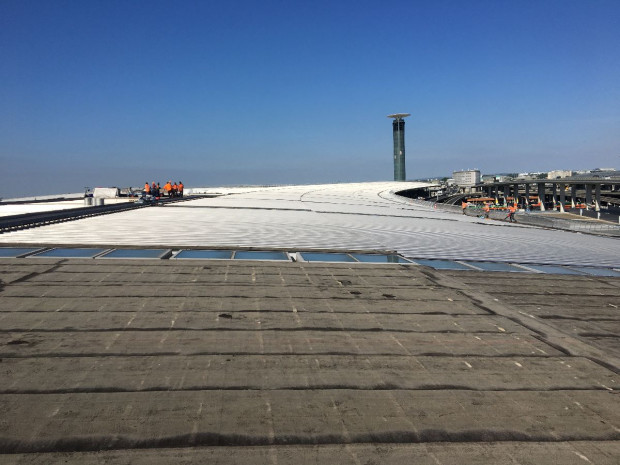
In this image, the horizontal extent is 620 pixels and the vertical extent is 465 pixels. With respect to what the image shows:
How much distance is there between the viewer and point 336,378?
5.95m

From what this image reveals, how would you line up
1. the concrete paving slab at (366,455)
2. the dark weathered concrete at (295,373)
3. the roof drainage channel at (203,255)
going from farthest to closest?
1. the roof drainage channel at (203,255)
2. the dark weathered concrete at (295,373)
3. the concrete paving slab at (366,455)

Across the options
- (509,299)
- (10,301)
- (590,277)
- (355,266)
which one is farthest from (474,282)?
(10,301)

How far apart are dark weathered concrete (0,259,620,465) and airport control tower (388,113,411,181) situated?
601 feet

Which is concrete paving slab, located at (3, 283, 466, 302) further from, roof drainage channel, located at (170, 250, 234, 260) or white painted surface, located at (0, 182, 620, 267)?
white painted surface, located at (0, 182, 620, 267)

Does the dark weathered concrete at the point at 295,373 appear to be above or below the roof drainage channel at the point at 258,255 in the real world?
below

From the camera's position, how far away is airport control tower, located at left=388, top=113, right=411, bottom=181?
18812 cm

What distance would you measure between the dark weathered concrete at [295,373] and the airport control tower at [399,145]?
183 metres

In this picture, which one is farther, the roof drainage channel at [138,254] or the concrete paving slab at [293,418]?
the roof drainage channel at [138,254]

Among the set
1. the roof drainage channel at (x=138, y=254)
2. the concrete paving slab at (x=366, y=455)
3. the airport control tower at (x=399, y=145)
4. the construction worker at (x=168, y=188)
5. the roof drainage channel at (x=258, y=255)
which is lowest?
the concrete paving slab at (x=366, y=455)

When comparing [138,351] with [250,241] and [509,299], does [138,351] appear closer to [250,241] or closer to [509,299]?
[509,299]

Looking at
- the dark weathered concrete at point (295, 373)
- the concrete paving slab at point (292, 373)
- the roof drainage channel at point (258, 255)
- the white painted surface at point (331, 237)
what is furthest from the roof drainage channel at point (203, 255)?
the concrete paving slab at point (292, 373)

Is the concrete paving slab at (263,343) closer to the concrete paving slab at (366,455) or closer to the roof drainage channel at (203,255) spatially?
the concrete paving slab at (366,455)

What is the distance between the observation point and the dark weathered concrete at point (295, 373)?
4.46 m

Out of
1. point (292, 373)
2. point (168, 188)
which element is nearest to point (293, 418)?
point (292, 373)
